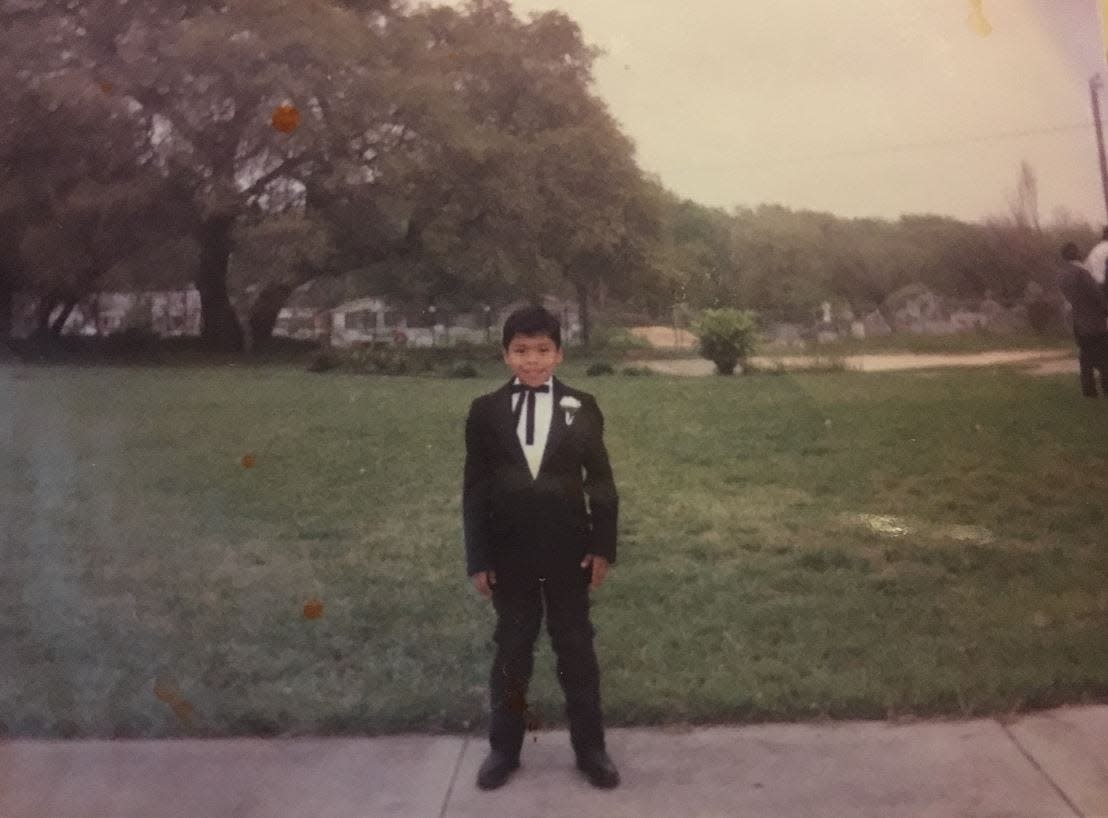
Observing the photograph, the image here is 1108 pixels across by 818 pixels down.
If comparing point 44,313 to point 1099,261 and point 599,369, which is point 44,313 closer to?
point 599,369

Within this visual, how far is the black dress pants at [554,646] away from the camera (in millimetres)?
3443

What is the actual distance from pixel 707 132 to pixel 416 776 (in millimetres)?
2628

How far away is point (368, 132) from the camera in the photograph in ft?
13.3

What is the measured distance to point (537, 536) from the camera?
3.43 meters

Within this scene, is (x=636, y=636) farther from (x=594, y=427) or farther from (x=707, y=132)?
(x=707, y=132)

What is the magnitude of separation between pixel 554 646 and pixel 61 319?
2.46 m

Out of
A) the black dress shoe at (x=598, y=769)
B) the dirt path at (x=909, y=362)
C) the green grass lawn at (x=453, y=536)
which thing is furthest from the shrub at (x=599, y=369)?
the black dress shoe at (x=598, y=769)

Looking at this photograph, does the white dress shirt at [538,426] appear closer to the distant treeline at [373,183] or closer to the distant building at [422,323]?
the distant building at [422,323]

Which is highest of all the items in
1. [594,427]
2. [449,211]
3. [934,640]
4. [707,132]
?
[707,132]

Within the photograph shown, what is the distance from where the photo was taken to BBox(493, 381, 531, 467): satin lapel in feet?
11.3

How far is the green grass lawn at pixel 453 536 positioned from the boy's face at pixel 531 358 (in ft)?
1.70

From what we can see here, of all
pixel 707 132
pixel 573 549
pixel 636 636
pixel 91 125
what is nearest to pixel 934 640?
pixel 636 636

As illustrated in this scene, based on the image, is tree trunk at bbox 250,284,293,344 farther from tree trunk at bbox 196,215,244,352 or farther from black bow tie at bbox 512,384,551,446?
black bow tie at bbox 512,384,551,446

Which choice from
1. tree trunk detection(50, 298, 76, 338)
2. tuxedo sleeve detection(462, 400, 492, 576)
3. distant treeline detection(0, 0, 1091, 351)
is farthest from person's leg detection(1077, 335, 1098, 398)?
tree trunk detection(50, 298, 76, 338)
